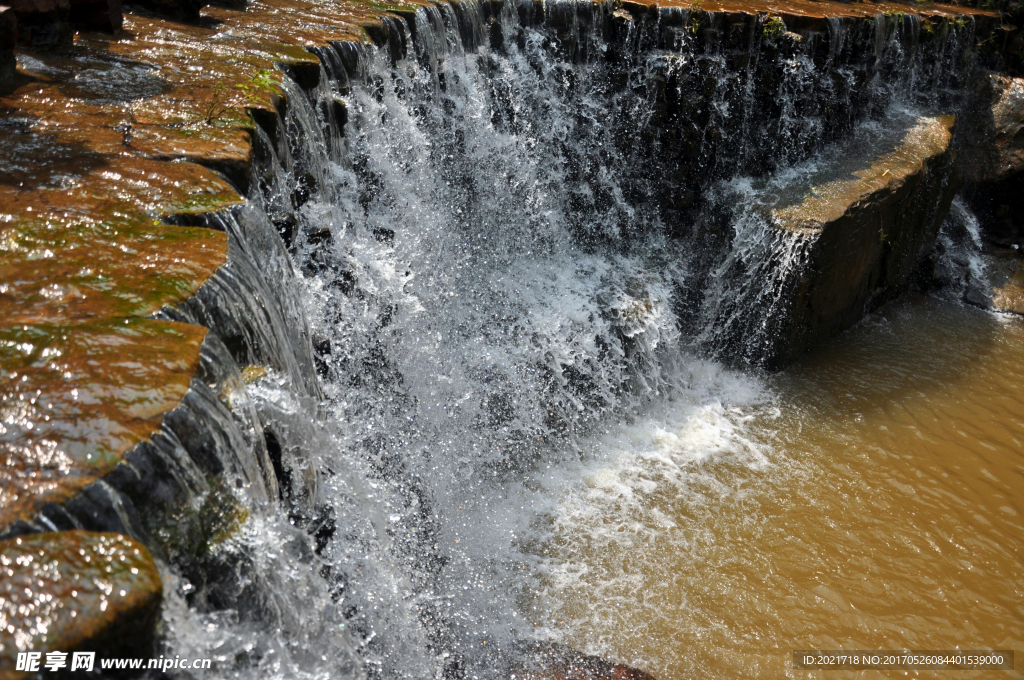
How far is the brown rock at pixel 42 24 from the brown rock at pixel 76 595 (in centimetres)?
408

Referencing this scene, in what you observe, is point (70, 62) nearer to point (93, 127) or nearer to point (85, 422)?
point (93, 127)

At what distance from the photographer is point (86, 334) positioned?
237cm

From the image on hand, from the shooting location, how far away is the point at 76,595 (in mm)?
1651

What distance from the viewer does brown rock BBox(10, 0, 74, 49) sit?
4.41 m

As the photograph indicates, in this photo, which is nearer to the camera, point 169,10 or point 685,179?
point 169,10

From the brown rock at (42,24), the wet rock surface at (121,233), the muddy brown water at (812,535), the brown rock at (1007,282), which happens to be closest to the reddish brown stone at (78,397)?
the wet rock surface at (121,233)

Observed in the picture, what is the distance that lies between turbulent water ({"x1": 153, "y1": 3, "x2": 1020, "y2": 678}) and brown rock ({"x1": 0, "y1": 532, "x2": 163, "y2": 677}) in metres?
0.35

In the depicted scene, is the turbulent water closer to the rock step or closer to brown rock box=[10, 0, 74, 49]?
the rock step

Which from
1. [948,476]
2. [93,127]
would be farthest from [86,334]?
[948,476]

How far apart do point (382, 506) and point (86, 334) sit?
198cm

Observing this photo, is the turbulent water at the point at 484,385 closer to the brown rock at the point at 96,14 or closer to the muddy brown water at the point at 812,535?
the muddy brown water at the point at 812,535

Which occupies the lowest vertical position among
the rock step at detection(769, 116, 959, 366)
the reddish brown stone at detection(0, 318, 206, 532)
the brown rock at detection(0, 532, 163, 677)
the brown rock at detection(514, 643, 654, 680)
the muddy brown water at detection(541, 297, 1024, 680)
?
the muddy brown water at detection(541, 297, 1024, 680)

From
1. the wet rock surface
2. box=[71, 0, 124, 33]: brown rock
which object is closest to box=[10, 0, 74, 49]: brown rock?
the wet rock surface

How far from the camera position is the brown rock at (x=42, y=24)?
4.41 metres
